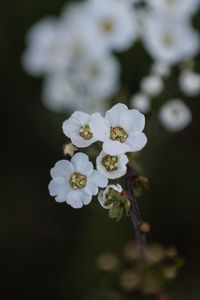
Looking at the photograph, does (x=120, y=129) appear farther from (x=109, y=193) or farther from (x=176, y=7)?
(x=176, y=7)

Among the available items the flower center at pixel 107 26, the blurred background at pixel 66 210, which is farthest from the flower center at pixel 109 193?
the flower center at pixel 107 26

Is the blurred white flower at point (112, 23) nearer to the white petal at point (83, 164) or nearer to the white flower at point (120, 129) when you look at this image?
the white flower at point (120, 129)

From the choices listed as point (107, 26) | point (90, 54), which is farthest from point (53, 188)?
point (107, 26)

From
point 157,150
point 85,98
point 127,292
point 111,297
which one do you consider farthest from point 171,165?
point 127,292

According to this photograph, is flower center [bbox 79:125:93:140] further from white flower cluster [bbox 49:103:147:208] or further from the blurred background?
the blurred background

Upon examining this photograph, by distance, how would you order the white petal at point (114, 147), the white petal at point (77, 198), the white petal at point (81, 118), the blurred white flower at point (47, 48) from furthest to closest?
1. the blurred white flower at point (47, 48)
2. the white petal at point (81, 118)
3. the white petal at point (77, 198)
4. the white petal at point (114, 147)

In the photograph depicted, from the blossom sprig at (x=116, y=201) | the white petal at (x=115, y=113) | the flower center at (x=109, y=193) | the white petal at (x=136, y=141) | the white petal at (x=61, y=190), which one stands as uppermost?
the white petal at (x=115, y=113)

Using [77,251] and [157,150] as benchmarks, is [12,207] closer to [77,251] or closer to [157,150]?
[77,251]

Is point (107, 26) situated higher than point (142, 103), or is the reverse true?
point (107, 26)
